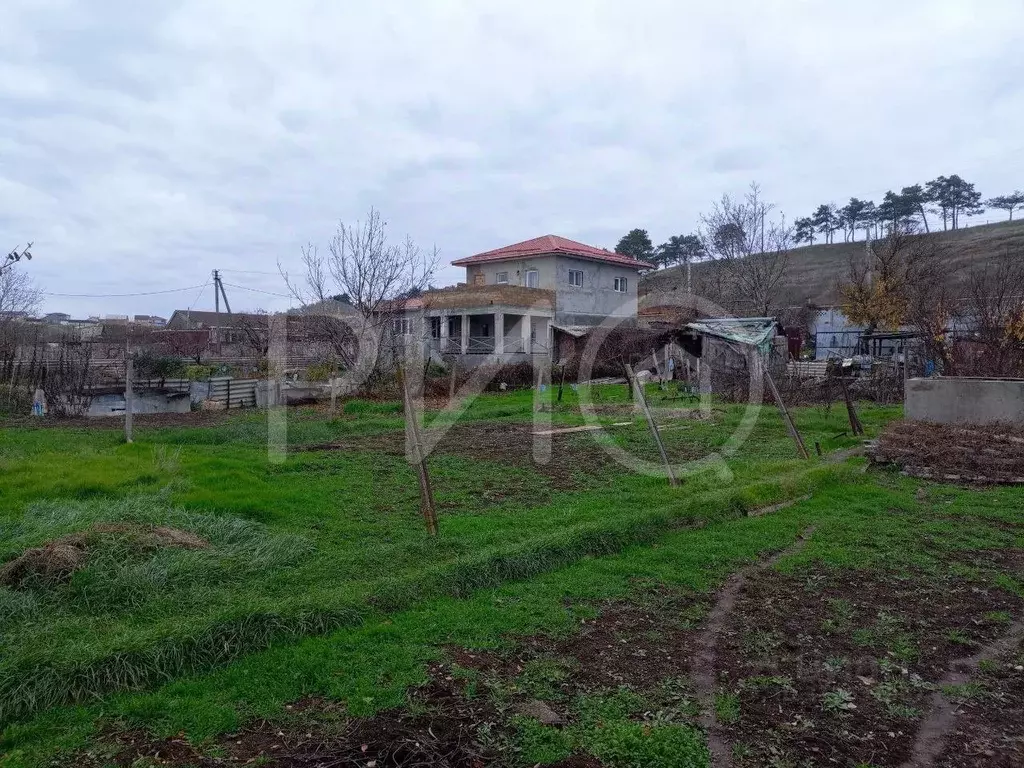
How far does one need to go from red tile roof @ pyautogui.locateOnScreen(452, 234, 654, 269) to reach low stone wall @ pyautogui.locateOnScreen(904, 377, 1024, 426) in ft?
65.5

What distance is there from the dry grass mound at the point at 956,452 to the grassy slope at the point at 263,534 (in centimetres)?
140

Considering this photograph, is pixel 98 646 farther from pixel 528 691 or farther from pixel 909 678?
pixel 909 678

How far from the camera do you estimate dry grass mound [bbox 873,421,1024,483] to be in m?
9.15

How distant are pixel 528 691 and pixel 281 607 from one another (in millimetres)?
1693

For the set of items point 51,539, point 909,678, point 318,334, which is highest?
point 318,334

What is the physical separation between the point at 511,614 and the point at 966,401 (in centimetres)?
1017

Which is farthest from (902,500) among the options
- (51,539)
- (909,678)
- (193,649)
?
(51,539)

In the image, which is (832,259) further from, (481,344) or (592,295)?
(481,344)

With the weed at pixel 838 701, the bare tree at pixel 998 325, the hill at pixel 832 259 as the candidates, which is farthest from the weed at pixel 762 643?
the hill at pixel 832 259

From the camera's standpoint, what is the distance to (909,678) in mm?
3928

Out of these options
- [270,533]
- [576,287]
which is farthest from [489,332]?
[270,533]

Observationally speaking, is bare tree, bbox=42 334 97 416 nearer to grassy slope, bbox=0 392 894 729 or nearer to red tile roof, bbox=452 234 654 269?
grassy slope, bbox=0 392 894 729

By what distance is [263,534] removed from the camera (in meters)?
6.09

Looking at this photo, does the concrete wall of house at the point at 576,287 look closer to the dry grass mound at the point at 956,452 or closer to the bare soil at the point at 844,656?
the dry grass mound at the point at 956,452
